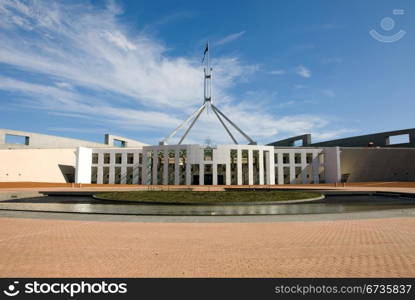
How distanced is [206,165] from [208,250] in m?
44.1

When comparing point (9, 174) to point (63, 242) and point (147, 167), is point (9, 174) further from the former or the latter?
point (63, 242)

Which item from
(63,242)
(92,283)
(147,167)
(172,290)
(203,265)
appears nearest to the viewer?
(172,290)

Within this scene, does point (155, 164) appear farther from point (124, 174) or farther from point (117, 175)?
point (117, 175)

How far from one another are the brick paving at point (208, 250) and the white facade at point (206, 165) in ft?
125

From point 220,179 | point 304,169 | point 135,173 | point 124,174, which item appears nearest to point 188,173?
point 220,179

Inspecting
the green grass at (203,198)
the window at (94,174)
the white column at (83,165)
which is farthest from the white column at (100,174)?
the green grass at (203,198)

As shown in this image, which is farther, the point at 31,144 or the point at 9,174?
the point at 31,144

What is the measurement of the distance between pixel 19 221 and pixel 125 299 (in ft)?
29.1

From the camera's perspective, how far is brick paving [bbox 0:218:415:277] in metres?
4.68

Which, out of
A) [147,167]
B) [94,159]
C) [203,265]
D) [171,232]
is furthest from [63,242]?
[94,159]

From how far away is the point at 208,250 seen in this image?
6094 millimetres

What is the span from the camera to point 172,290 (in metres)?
3.89

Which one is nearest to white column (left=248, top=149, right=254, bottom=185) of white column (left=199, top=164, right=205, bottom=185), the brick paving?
white column (left=199, top=164, right=205, bottom=185)

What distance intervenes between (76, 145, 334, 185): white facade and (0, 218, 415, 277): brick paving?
38.0 metres
